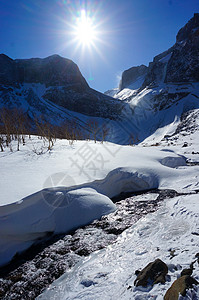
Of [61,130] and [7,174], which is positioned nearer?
[7,174]

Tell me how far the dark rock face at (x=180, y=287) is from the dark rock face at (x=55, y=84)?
6104 centimetres

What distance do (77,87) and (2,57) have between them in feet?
128

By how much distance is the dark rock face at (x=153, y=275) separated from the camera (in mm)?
1814

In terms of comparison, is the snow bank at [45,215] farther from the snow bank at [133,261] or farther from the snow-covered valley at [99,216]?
the snow bank at [133,261]

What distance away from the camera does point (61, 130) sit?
24484mm

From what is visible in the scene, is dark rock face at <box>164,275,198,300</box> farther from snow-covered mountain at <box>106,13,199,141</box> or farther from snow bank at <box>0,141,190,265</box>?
snow-covered mountain at <box>106,13,199,141</box>

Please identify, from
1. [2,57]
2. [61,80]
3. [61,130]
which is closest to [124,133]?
[61,130]

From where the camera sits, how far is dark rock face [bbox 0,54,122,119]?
6288cm

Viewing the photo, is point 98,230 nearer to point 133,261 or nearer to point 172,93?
point 133,261

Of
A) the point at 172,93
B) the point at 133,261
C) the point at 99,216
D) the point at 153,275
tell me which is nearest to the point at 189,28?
the point at 172,93

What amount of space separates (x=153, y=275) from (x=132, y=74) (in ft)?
444

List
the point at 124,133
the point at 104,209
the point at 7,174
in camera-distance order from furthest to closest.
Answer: the point at 124,133 → the point at 7,174 → the point at 104,209

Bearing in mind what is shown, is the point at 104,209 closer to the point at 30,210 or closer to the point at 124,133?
the point at 30,210

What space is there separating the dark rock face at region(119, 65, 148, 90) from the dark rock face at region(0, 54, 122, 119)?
186 feet
